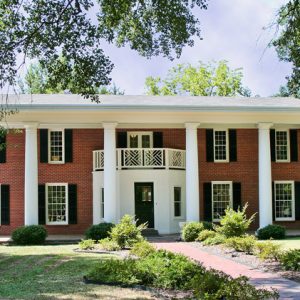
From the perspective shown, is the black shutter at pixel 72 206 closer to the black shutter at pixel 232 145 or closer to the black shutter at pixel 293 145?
the black shutter at pixel 232 145

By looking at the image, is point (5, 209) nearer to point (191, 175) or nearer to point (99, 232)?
point (99, 232)

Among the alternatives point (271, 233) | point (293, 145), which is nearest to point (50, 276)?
point (271, 233)

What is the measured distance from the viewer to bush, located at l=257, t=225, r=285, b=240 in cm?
2427

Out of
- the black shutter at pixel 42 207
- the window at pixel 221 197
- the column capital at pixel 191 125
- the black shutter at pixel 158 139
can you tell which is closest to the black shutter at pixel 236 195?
the window at pixel 221 197

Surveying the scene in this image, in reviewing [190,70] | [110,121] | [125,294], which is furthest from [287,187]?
[190,70]

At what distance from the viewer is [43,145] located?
1078 inches

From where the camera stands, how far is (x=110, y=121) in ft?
81.2

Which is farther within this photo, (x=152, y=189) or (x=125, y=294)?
(x=152, y=189)

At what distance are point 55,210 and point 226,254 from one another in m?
12.1

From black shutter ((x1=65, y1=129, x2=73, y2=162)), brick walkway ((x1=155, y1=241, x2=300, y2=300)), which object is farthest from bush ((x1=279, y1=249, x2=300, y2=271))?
black shutter ((x1=65, y1=129, x2=73, y2=162))

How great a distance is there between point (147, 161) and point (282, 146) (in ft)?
24.3

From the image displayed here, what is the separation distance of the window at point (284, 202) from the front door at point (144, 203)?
21.7 ft

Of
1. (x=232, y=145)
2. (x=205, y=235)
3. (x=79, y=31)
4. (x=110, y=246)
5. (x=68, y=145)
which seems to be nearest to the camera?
(x=79, y=31)

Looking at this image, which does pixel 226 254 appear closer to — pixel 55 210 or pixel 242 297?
pixel 242 297
